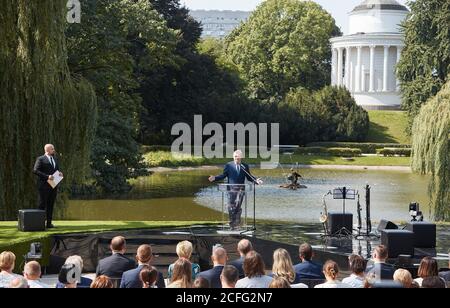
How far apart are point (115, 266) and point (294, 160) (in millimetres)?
51645

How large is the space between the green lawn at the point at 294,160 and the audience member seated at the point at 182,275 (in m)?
44.5

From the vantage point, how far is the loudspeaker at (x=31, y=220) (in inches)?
603

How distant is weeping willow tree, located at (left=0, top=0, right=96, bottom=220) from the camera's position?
19.7m

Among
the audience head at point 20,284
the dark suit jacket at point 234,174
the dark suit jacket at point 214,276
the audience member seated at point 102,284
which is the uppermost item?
the dark suit jacket at point 234,174

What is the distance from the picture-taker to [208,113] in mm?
66188

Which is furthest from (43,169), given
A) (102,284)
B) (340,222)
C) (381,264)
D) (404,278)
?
(404,278)

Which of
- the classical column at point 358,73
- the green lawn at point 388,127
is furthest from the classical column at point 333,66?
the green lawn at point 388,127

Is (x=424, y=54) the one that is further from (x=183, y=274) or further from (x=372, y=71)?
(x=183, y=274)

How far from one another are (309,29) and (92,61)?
58041mm

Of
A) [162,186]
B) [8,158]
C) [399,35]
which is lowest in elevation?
[162,186]

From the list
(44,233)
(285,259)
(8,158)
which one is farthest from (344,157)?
(285,259)

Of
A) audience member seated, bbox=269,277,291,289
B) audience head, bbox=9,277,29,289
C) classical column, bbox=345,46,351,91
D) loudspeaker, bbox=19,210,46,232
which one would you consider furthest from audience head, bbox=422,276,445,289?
classical column, bbox=345,46,351,91

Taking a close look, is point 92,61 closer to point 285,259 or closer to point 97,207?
point 97,207

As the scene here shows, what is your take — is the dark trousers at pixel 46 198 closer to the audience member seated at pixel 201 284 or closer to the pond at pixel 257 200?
the pond at pixel 257 200
